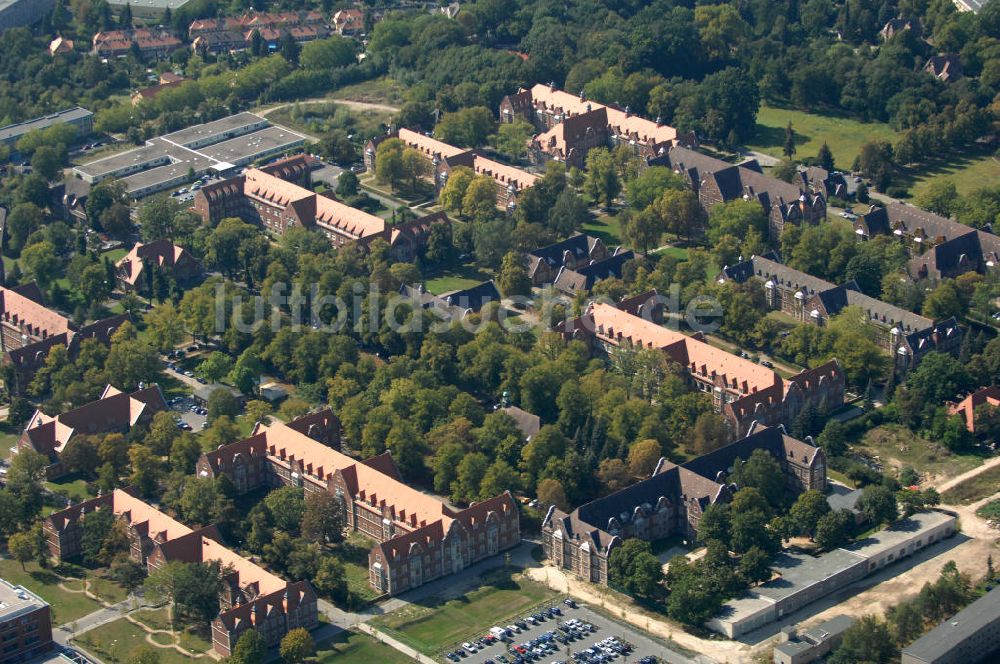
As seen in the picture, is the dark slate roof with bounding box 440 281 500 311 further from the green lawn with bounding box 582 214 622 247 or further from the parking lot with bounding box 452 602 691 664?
the parking lot with bounding box 452 602 691 664

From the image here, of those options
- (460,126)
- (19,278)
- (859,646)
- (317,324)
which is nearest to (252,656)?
(859,646)

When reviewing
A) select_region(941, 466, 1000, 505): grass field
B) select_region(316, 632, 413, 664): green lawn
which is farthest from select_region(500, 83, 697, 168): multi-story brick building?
select_region(316, 632, 413, 664): green lawn

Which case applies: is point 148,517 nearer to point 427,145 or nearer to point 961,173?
point 427,145

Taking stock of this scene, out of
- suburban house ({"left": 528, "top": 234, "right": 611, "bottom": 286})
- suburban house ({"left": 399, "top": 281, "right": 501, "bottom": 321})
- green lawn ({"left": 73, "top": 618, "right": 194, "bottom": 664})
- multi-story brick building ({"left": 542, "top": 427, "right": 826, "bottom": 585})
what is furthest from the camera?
suburban house ({"left": 528, "top": 234, "right": 611, "bottom": 286})

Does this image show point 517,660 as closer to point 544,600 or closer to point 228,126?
point 544,600

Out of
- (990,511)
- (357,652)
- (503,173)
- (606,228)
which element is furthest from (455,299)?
(990,511)
